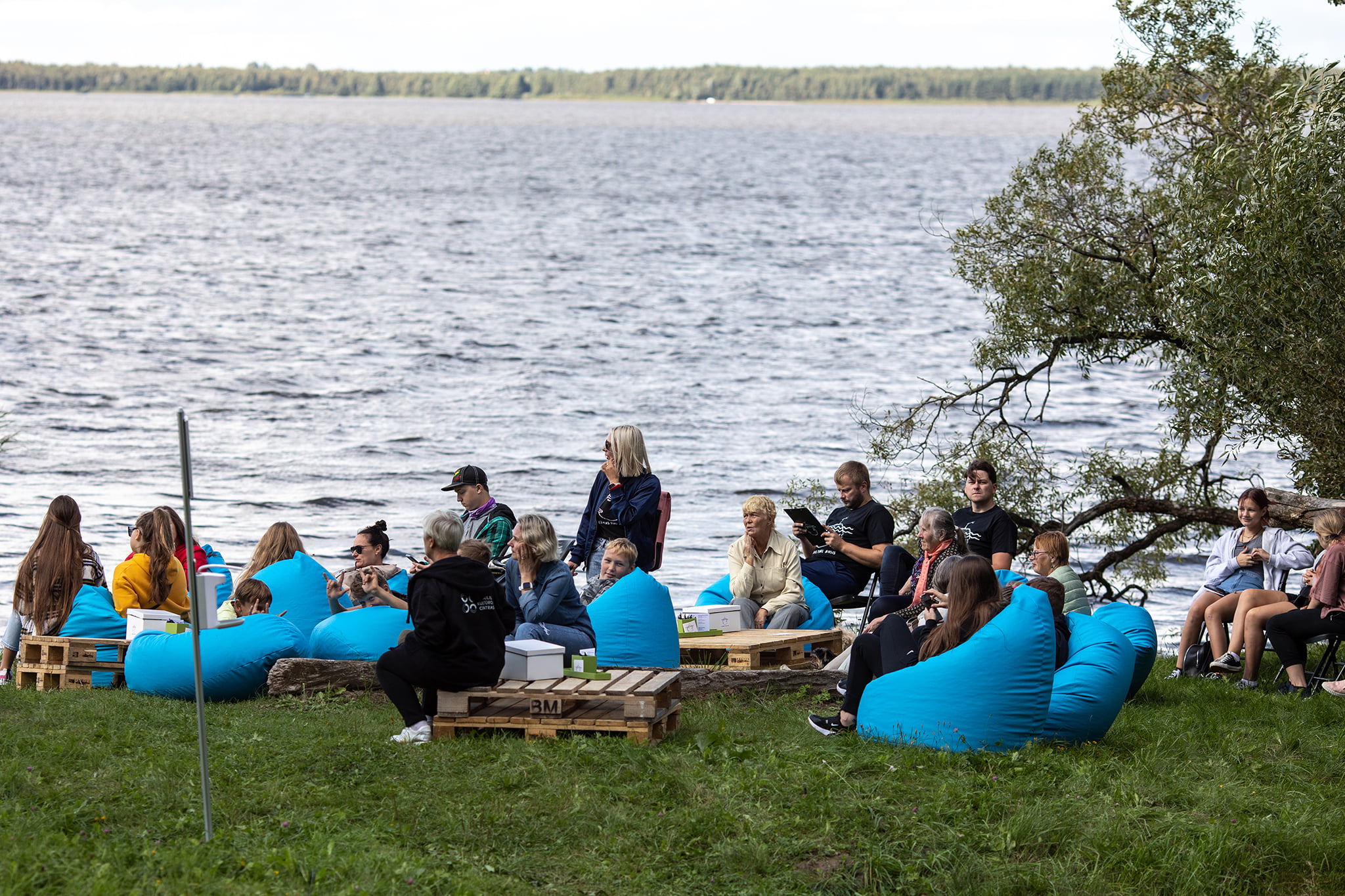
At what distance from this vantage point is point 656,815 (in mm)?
5891

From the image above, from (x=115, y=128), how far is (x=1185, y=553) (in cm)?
13179

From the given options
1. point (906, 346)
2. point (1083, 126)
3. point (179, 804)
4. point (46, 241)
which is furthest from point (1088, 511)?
point (46, 241)

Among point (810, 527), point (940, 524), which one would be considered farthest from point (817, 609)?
point (940, 524)

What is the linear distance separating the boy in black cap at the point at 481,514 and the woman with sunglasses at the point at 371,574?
2.21 ft

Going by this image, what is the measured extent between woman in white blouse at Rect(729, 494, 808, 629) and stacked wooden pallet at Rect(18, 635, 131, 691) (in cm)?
442

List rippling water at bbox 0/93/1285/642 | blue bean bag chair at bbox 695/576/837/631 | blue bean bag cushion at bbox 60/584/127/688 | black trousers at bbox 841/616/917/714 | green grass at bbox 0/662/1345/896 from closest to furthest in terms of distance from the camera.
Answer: green grass at bbox 0/662/1345/896, black trousers at bbox 841/616/917/714, blue bean bag cushion at bbox 60/584/127/688, blue bean bag chair at bbox 695/576/837/631, rippling water at bbox 0/93/1285/642

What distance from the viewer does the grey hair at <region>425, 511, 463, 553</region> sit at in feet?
23.4

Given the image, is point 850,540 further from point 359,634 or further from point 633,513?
point 359,634

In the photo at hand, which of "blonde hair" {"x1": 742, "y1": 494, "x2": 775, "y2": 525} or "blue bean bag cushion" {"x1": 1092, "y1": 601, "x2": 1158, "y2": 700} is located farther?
"blonde hair" {"x1": 742, "y1": 494, "x2": 775, "y2": 525}

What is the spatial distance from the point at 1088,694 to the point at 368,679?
14.5 ft

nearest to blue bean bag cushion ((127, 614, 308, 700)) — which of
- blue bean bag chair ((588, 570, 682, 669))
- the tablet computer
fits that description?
blue bean bag chair ((588, 570, 682, 669))

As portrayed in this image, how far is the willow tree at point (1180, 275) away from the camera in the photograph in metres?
9.55

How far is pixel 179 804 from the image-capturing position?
5789 millimetres

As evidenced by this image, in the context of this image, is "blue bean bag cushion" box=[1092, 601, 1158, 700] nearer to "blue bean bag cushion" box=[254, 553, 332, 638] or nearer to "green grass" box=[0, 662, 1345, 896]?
"green grass" box=[0, 662, 1345, 896]
